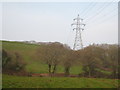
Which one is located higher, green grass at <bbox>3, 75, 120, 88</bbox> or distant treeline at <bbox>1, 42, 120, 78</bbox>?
distant treeline at <bbox>1, 42, 120, 78</bbox>

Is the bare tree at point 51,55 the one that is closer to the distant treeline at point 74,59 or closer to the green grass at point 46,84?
the distant treeline at point 74,59

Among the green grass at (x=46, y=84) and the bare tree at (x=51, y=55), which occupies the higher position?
the bare tree at (x=51, y=55)

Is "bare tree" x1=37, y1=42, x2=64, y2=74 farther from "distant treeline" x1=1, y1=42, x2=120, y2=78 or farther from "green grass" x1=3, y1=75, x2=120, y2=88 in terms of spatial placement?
"green grass" x1=3, y1=75, x2=120, y2=88

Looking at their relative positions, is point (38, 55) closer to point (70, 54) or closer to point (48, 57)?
point (48, 57)

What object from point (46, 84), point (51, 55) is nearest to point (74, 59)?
point (51, 55)

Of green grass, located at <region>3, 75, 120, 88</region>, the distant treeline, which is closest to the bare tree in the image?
the distant treeline

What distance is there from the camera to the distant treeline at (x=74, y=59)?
807 inches

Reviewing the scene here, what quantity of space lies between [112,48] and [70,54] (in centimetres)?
680

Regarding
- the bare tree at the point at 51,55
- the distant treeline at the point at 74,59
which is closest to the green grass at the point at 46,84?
the bare tree at the point at 51,55

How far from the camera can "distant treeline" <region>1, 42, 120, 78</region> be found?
2050 cm

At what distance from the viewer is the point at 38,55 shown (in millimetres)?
22344

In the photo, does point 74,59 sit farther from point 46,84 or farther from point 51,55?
point 46,84

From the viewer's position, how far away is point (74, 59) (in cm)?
2319

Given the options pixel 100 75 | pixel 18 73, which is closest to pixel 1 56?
pixel 18 73
